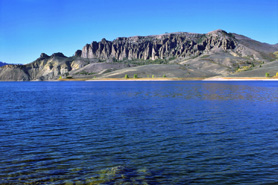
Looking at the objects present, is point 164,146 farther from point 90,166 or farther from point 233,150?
point 90,166

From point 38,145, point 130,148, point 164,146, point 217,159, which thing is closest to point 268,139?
point 217,159

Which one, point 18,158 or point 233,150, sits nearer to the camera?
point 18,158

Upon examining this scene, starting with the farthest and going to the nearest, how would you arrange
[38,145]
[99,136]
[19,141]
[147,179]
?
[99,136], [19,141], [38,145], [147,179]

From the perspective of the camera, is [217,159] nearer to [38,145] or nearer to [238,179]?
[238,179]

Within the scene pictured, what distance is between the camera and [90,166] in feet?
62.5

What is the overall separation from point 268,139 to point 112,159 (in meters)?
15.4

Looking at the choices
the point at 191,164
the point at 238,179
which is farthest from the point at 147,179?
the point at 238,179

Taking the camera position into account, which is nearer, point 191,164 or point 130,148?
point 191,164

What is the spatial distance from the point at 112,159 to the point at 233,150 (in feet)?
33.2

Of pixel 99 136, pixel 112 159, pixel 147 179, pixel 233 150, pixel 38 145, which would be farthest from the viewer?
pixel 99 136

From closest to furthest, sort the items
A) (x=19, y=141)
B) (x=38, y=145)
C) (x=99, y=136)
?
1. (x=38, y=145)
2. (x=19, y=141)
3. (x=99, y=136)

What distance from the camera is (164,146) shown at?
24016 mm

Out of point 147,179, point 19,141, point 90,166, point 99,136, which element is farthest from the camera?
point 99,136

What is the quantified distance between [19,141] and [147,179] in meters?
15.9
